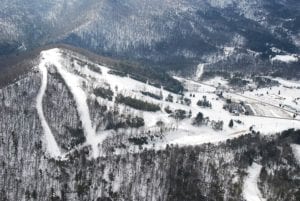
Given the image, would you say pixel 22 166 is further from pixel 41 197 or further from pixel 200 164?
pixel 200 164

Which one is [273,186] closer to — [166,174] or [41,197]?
[166,174]

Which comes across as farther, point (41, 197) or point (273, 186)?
point (273, 186)

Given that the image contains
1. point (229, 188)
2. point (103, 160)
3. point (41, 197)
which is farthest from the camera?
point (103, 160)

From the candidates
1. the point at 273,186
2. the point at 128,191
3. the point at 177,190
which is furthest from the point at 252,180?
the point at 128,191

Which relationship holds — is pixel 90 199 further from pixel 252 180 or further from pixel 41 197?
pixel 252 180

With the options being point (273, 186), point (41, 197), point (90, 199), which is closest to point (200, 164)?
point (273, 186)

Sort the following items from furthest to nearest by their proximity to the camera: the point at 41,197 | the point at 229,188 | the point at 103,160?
the point at 103,160 → the point at 229,188 → the point at 41,197

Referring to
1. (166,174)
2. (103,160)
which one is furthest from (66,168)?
(166,174)

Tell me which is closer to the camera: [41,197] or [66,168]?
[41,197]
